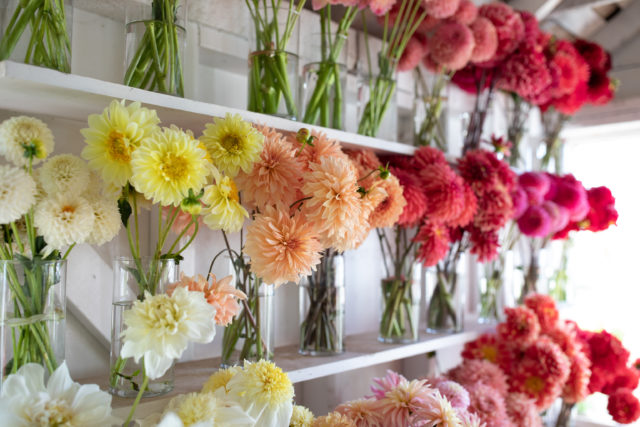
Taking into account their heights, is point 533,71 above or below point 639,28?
below

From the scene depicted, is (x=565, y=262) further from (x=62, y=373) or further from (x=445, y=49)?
(x=62, y=373)

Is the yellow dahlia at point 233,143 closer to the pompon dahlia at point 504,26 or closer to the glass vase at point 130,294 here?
the glass vase at point 130,294

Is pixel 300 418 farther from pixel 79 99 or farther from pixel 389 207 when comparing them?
pixel 79 99

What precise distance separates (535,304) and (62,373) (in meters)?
1.20

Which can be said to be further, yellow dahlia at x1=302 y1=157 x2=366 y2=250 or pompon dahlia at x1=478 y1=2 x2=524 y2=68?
pompon dahlia at x1=478 y1=2 x2=524 y2=68

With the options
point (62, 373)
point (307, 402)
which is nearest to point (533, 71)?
point (307, 402)

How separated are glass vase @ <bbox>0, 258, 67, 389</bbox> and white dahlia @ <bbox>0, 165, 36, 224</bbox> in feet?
0.23

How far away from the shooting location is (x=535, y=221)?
56.0 inches

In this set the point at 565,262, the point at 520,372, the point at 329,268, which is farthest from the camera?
the point at 565,262

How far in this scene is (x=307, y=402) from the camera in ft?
4.06

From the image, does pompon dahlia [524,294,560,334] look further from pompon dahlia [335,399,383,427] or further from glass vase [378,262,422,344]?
pompon dahlia [335,399,383,427]

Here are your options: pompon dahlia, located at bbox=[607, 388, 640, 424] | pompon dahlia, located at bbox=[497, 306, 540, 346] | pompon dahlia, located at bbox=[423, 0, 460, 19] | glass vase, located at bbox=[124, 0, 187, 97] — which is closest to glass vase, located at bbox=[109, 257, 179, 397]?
glass vase, located at bbox=[124, 0, 187, 97]

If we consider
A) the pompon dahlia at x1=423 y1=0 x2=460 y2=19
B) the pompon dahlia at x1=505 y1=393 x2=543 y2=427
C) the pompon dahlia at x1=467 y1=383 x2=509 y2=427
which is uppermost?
the pompon dahlia at x1=423 y1=0 x2=460 y2=19

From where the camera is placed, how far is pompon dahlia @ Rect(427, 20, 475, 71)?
4.31 ft
